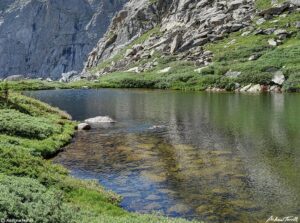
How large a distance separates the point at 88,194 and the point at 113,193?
2.23 meters

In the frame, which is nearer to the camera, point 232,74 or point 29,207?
point 29,207

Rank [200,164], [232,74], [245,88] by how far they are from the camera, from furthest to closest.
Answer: [232,74]
[245,88]
[200,164]

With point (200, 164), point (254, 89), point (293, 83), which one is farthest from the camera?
point (254, 89)

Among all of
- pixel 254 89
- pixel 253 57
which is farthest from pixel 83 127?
pixel 253 57

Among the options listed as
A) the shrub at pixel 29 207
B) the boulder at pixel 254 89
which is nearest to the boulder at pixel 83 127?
the shrub at pixel 29 207

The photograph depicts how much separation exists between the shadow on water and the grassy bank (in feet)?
6.66

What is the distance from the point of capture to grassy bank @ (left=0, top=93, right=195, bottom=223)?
1775 cm

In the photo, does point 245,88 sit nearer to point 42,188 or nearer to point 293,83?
point 293,83

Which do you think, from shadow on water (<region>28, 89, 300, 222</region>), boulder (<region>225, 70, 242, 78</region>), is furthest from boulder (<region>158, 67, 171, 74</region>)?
shadow on water (<region>28, 89, 300, 222</region>)

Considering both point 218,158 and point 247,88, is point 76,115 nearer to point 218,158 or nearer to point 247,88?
point 218,158

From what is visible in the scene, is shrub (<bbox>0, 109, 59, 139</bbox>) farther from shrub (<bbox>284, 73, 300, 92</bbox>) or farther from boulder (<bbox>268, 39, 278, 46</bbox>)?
boulder (<bbox>268, 39, 278, 46</bbox>)

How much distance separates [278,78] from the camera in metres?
140

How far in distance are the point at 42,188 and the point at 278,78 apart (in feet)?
418

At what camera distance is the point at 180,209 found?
2572 centimetres
